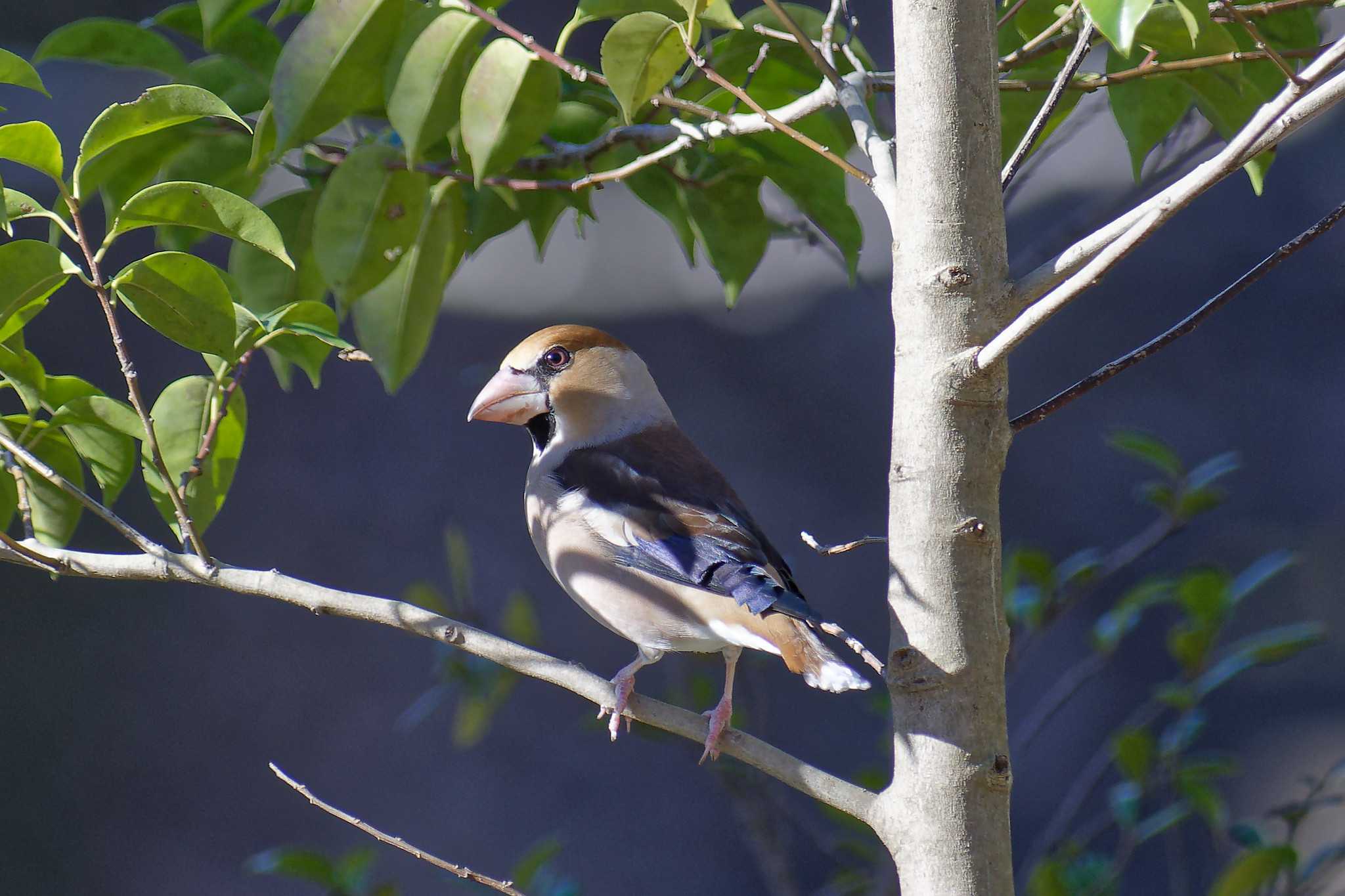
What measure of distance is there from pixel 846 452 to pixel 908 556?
2.83 m

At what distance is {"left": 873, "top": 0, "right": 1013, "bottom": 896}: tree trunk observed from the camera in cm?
92

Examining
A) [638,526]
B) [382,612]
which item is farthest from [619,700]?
[638,526]

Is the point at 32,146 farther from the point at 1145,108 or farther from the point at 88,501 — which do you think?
the point at 1145,108

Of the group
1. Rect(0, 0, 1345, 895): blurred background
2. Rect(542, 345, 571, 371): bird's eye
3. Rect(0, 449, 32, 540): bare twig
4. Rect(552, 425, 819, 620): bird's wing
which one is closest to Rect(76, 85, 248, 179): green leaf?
Rect(0, 449, 32, 540): bare twig

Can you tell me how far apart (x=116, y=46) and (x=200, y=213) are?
368 mm

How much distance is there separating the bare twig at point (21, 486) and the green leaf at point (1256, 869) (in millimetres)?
1668

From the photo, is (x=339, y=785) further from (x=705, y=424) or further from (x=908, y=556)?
(x=908, y=556)

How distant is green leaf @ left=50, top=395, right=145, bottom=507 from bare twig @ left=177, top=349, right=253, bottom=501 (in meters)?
0.07

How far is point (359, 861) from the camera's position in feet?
6.75

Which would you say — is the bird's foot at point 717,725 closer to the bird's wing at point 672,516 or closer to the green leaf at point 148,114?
the bird's wing at point 672,516

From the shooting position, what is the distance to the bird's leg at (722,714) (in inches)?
45.0

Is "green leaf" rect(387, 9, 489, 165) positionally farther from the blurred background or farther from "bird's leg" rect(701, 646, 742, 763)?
the blurred background

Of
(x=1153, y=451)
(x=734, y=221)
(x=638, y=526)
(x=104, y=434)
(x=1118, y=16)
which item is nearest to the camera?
(x=1118, y=16)

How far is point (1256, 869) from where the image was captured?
1804mm
